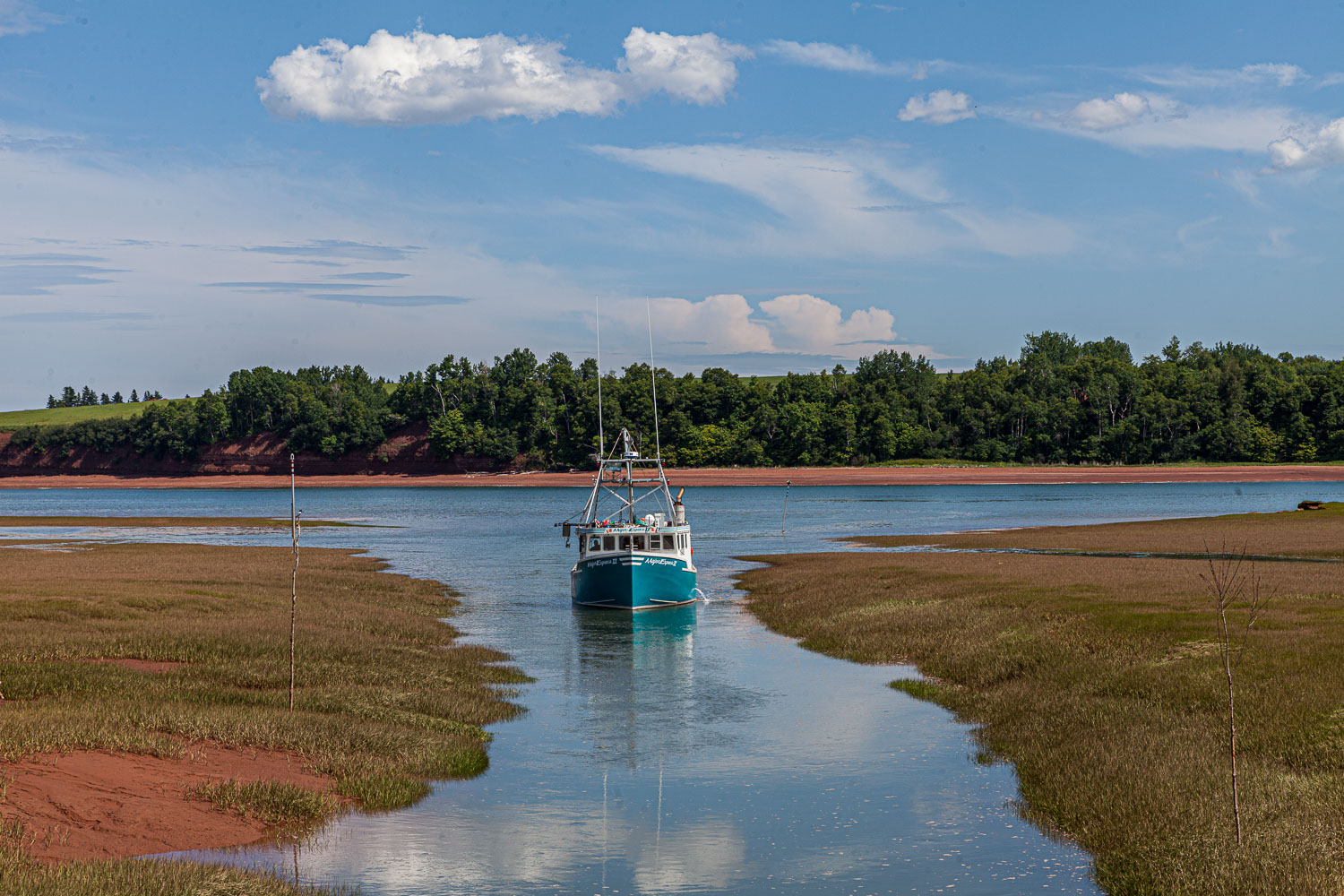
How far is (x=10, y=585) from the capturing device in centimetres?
4575

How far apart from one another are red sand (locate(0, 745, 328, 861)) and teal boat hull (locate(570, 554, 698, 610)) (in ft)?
103

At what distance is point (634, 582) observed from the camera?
52.9 m

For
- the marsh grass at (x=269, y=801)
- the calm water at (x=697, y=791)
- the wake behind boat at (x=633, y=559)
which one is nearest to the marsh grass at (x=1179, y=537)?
the wake behind boat at (x=633, y=559)

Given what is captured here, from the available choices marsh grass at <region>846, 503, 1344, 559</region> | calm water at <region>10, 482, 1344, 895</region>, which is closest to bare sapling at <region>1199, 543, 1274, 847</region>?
calm water at <region>10, 482, 1344, 895</region>

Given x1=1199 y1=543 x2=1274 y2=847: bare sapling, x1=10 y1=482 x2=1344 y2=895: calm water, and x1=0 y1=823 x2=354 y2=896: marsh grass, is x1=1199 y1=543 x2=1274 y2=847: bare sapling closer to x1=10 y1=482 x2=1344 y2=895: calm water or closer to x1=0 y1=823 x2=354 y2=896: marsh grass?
x1=10 y1=482 x2=1344 y2=895: calm water

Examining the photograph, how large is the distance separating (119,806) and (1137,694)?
22.1 m

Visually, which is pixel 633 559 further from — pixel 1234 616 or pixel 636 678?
pixel 1234 616

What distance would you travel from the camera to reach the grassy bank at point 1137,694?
58.4 ft

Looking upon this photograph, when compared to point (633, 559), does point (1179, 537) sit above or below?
below

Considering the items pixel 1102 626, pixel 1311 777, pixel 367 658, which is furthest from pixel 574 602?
pixel 1311 777

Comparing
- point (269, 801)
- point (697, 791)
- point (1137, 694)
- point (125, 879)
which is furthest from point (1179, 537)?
point (125, 879)

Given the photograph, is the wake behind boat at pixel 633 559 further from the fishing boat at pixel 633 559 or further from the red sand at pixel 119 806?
the red sand at pixel 119 806

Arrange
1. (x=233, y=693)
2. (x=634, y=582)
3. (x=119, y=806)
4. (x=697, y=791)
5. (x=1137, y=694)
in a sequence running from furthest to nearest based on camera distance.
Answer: (x=634, y=582) < (x=233, y=693) < (x=1137, y=694) < (x=697, y=791) < (x=119, y=806)

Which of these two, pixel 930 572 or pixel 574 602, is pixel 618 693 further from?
pixel 930 572
